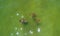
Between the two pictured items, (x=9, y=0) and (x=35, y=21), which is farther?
(x=9, y=0)

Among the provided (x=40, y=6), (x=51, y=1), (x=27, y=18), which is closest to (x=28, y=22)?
(x=27, y=18)

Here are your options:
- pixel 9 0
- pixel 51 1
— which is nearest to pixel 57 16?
pixel 51 1

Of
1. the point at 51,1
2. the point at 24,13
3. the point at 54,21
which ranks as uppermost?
the point at 51,1

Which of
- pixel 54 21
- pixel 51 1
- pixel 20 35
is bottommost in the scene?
pixel 20 35

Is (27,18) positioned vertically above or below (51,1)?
below

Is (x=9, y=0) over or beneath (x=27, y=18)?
over

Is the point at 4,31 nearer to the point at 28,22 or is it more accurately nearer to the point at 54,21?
the point at 28,22

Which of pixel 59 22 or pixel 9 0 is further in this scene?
pixel 9 0

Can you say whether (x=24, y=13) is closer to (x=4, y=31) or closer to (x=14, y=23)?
(x=14, y=23)
